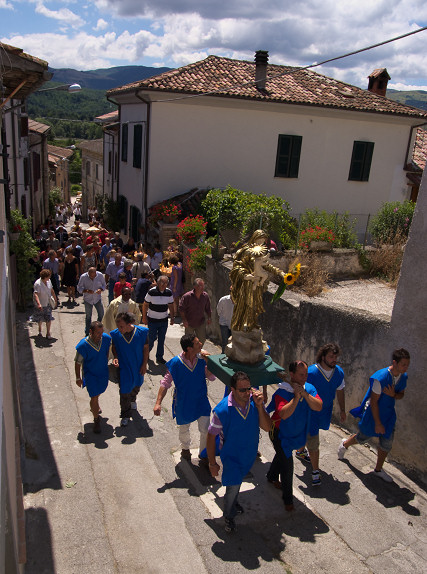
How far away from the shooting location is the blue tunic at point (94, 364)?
6.34 metres

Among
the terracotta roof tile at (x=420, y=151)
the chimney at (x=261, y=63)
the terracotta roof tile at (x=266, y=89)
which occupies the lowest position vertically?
the terracotta roof tile at (x=420, y=151)

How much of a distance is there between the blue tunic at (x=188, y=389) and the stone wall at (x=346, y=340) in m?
2.35

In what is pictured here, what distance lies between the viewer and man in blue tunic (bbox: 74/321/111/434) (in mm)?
6316

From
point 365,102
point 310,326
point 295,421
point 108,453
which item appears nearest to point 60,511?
point 108,453

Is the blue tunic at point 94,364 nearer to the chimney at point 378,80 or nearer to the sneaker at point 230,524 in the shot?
the sneaker at point 230,524

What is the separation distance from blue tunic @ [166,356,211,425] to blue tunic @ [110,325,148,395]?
107 centimetres

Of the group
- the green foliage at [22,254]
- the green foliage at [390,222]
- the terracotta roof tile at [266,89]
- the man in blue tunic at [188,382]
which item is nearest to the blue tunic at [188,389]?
the man in blue tunic at [188,382]

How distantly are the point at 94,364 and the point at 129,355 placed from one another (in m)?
0.47

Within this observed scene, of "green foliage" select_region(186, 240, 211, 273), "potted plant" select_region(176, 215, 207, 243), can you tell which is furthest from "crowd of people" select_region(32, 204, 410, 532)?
"potted plant" select_region(176, 215, 207, 243)

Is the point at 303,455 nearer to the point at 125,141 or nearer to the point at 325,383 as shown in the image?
the point at 325,383

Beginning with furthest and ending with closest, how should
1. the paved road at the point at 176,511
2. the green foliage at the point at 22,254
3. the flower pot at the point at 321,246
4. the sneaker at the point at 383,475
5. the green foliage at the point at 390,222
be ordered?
the green foliage at the point at 390,222 < the flower pot at the point at 321,246 < the green foliage at the point at 22,254 < the sneaker at the point at 383,475 < the paved road at the point at 176,511

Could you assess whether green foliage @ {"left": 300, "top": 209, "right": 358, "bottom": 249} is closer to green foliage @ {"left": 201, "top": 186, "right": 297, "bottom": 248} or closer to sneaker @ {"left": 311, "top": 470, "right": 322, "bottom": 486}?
green foliage @ {"left": 201, "top": 186, "right": 297, "bottom": 248}

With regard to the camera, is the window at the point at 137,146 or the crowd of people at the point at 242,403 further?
the window at the point at 137,146

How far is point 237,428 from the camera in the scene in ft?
15.1
